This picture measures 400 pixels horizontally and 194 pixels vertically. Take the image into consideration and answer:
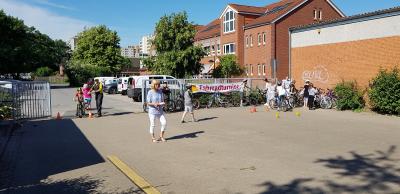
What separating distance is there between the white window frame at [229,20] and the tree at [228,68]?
6.15 m

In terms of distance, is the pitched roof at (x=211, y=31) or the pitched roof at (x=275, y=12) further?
the pitched roof at (x=211, y=31)

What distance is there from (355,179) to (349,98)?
47.0 feet

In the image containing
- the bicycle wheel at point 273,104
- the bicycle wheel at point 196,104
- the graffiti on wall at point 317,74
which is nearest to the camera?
the bicycle wheel at point 273,104

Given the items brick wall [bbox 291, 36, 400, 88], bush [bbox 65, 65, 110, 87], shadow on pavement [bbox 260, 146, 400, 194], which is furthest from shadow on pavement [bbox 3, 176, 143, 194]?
bush [bbox 65, 65, 110, 87]

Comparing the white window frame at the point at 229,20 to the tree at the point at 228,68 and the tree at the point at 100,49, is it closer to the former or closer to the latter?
the tree at the point at 228,68

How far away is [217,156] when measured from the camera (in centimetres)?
1002

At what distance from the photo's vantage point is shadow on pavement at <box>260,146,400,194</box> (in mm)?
7039

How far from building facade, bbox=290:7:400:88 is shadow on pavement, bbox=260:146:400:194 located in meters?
11.8

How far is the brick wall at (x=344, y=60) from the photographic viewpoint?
20.2 meters

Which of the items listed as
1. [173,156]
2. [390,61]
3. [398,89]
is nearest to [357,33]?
[390,61]

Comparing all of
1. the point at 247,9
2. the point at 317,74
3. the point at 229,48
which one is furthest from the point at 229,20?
the point at 317,74

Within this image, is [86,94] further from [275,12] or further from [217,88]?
[275,12]

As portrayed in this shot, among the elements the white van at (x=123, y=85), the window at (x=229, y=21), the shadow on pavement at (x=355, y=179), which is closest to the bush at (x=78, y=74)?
the window at (x=229, y=21)

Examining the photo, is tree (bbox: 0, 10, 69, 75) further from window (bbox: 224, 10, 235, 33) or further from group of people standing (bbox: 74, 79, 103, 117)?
group of people standing (bbox: 74, 79, 103, 117)
